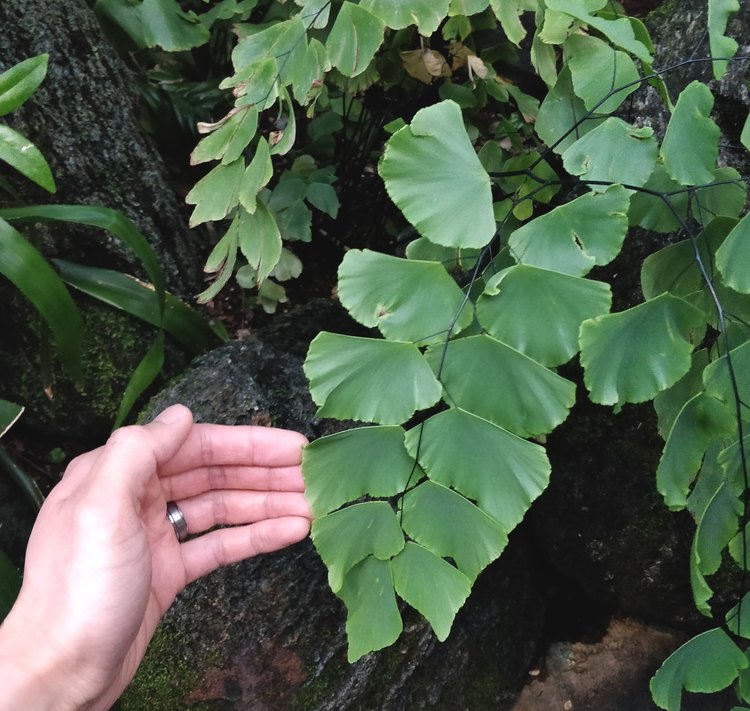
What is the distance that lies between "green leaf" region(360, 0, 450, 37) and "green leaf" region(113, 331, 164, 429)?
67 cm

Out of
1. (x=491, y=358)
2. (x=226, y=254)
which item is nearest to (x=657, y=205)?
(x=491, y=358)

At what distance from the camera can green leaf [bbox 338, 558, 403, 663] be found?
1.60 ft

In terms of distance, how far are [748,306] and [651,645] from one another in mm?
936

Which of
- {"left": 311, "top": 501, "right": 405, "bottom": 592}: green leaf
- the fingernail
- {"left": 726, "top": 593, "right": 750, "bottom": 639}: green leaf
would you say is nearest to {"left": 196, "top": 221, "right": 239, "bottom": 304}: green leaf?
the fingernail

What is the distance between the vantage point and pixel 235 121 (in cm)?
63

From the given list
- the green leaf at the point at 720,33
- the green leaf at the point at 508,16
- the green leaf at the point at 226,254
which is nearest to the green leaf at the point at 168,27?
the green leaf at the point at 226,254

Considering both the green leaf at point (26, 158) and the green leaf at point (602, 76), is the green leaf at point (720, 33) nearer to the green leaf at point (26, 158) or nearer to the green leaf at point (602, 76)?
the green leaf at point (602, 76)

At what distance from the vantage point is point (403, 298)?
48 centimetres

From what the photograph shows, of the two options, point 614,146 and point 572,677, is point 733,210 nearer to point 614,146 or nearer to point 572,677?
point 614,146

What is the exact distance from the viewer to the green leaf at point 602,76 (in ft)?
1.77

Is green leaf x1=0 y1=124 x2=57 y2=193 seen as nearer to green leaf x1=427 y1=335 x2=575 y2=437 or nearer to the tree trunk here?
the tree trunk

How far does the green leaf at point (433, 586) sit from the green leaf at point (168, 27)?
986mm

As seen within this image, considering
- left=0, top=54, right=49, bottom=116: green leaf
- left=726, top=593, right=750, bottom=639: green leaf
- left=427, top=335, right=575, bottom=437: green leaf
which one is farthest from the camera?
left=0, top=54, right=49, bottom=116: green leaf

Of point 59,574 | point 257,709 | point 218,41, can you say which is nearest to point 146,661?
point 257,709
